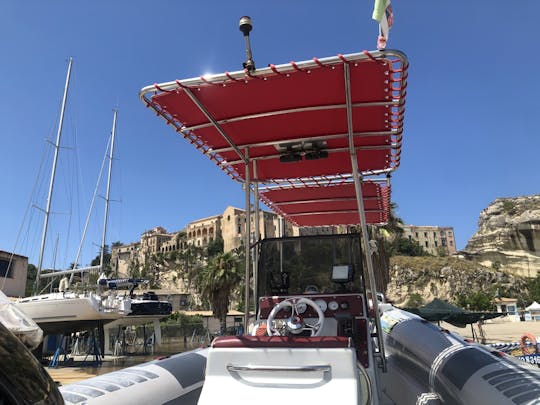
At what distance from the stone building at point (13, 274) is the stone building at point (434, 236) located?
125634 millimetres

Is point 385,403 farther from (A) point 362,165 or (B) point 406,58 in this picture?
(B) point 406,58

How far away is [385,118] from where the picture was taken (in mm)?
4898

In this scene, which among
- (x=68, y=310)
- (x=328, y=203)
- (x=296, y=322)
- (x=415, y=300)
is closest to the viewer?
(x=296, y=322)

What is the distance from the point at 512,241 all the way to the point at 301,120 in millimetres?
128294

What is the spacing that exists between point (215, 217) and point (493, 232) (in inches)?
3196

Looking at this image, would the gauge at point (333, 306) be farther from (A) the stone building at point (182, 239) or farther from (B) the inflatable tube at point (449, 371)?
(A) the stone building at point (182, 239)

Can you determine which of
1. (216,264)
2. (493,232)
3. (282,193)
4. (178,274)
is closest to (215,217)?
(178,274)

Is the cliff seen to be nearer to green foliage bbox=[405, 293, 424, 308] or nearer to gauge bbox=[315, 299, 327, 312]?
green foliage bbox=[405, 293, 424, 308]

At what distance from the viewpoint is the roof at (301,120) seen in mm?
4070

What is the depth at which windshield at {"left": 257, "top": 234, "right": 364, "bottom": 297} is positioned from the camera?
17.9 ft

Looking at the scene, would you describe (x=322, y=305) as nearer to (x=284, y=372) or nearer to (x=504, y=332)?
(x=284, y=372)

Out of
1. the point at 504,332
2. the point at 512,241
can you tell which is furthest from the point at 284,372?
the point at 512,241

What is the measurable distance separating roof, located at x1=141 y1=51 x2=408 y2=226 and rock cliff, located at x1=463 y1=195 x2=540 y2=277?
119 meters

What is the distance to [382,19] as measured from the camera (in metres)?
3.84
